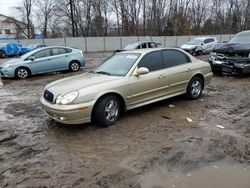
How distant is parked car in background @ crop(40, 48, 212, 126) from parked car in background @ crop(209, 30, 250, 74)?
3384 mm

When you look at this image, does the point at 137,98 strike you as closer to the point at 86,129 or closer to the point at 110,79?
the point at 110,79

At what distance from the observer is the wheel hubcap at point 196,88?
23.4 ft

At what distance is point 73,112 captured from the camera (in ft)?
15.8

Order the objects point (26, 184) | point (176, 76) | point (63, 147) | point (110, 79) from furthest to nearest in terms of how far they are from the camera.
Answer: point (176, 76) → point (110, 79) → point (63, 147) → point (26, 184)

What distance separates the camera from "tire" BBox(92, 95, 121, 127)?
16.7 ft

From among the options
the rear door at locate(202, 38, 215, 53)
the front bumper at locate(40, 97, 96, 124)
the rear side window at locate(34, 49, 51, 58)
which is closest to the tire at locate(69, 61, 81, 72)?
the rear side window at locate(34, 49, 51, 58)

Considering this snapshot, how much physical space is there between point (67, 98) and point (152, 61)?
2.30 metres

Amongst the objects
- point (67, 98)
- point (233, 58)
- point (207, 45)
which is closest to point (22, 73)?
point (67, 98)

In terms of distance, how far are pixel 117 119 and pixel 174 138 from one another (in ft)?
4.45

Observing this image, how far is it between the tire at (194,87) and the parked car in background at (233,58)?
3506 mm

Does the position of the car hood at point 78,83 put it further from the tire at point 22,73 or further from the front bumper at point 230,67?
the tire at point 22,73

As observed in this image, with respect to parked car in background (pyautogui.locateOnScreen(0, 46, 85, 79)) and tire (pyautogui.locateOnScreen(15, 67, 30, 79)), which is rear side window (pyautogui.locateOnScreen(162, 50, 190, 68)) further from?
tire (pyautogui.locateOnScreen(15, 67, 30, 79))

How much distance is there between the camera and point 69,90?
502 cm

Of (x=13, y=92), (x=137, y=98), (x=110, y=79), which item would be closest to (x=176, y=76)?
(x=137, y=98)
